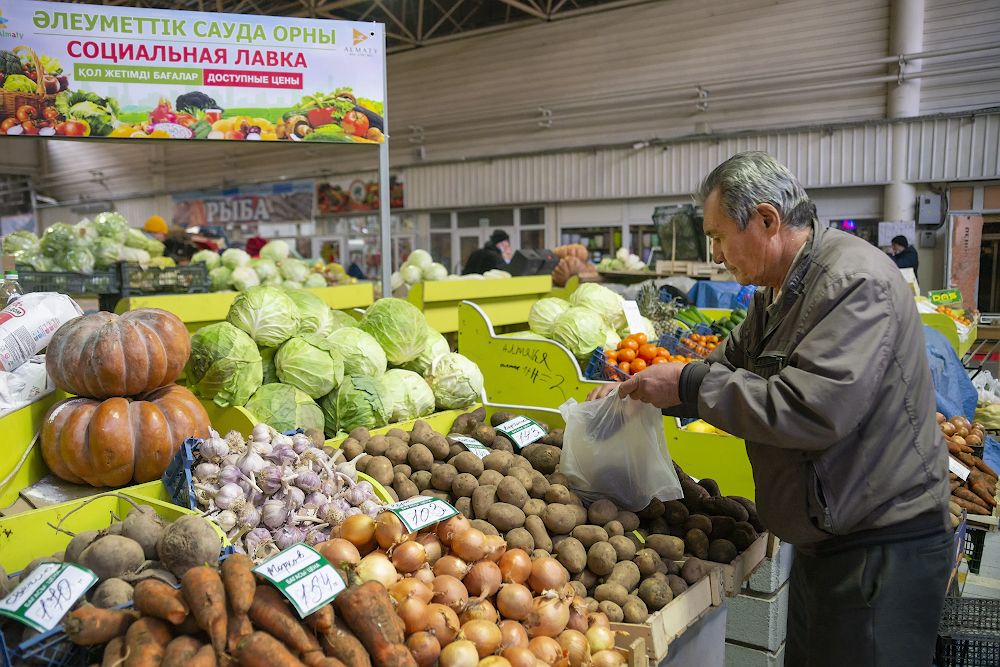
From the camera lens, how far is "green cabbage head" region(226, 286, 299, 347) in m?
3.11

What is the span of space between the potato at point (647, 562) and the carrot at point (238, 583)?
3.91ft

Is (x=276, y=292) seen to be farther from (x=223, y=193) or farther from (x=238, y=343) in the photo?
(x=223, y=193)

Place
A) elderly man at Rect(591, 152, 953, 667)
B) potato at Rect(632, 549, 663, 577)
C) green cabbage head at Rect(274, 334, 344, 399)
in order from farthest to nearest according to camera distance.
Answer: green cabbage head at Rect(274, 334, 344, 399) → potato at Rect(632, 549, 663, 577) → elderly man at Rect(591, 152, 953, 667)

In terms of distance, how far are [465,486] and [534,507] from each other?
26 centimetres

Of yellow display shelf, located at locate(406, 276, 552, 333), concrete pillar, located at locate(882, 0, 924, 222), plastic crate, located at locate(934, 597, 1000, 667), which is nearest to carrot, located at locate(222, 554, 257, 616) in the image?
plastic crate, located at locate(934, 597, 1000, 667)

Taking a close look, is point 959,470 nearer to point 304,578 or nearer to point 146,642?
point 304,578

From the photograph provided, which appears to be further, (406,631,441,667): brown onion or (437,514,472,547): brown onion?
(437,514,472,547): brown onion

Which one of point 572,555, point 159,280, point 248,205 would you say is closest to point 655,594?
point 572,555

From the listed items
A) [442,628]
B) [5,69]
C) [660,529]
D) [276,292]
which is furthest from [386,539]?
[5,69]

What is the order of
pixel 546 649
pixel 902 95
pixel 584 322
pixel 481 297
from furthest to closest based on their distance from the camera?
pixel 902 95, pixel 481 297, pixel 584 322, pixel 546 649

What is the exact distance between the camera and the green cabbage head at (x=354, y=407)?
3094 millimetres

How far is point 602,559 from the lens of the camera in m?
2.06

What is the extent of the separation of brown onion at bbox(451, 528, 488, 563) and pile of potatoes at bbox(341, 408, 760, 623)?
178mm

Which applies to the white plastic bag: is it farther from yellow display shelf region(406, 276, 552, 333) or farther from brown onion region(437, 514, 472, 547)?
A: yellow display shelf region(406, 276, 552, 333)
